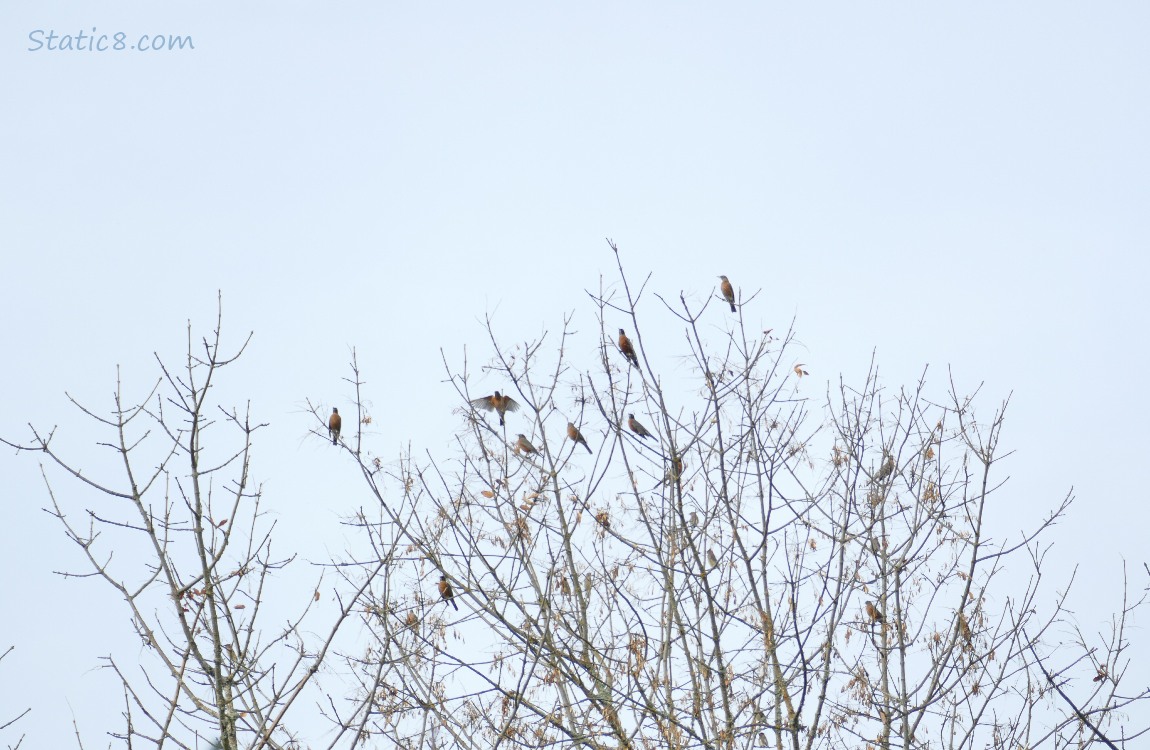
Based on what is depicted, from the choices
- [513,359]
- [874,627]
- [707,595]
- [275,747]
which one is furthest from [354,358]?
[874,627]

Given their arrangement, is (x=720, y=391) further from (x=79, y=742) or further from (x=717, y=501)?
(x=79, y=742)

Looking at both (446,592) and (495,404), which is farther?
(495,404)

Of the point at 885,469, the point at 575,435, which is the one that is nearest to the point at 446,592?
the point at 575,435

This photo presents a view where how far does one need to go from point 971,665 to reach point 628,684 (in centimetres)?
207

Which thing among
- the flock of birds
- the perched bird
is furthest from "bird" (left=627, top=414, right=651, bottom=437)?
the perched bird

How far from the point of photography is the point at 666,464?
547 centimetres

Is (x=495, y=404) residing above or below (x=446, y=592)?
above

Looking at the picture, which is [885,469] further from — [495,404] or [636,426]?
[495,404]

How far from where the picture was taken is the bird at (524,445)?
661 cm

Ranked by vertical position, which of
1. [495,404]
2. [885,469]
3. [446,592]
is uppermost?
[495,404]

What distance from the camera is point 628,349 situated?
611 centimetres

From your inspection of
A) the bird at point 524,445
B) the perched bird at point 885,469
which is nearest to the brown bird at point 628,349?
the bird at point 524,445

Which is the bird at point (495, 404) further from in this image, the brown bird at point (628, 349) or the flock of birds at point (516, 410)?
the brown bird at point (628, 349)

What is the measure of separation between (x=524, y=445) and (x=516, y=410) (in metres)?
0.44
